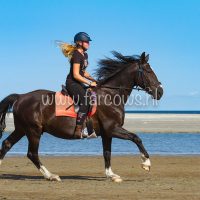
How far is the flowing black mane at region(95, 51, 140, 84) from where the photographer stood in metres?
14.1

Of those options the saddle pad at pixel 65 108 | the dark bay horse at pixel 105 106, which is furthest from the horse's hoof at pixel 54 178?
the saddle pad at pixel 65 108

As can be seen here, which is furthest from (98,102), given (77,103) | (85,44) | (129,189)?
(129,189)

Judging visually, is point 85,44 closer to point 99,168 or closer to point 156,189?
point 156,189

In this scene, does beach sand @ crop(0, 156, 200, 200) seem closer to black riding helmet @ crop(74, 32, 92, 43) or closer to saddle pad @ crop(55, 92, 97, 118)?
saddle pad @ crop(55, 92, 97, 118)

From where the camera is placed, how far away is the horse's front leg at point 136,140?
1324cm

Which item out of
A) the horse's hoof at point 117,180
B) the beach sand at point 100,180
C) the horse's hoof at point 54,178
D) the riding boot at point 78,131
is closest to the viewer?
the beach sand at point 100,180

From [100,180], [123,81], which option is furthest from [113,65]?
[100,180]

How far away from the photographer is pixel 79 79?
13.4 meters

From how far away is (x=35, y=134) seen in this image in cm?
1390

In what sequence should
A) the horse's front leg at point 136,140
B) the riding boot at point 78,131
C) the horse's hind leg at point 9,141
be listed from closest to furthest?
the horse's front leg at point 136,140
the riding boot at point 78,131
the horse's hind leg at point 9,141

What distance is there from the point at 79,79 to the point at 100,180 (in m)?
2.33

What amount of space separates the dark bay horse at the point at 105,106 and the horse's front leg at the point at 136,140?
2cm

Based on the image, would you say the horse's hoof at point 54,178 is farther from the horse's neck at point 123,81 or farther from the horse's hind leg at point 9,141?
the horse's neck at point 123,81

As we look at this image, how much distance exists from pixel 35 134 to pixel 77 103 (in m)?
1.19
